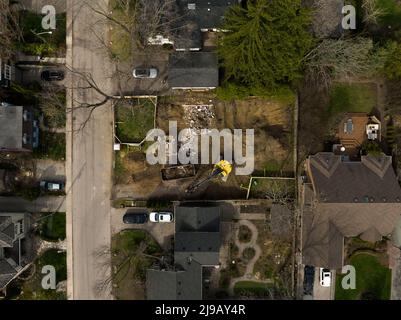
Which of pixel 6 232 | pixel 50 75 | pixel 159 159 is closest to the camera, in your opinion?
pixel 6 232

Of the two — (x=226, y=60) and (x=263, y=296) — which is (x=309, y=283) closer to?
(x=263, y=296)

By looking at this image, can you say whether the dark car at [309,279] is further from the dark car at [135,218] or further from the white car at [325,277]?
the dark car at [135,218]

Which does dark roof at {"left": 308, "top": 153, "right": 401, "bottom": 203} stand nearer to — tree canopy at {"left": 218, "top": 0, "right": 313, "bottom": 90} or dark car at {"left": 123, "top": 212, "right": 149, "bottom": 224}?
tree canopy at {"left": 218, "top": 0, "right": 313, "bottom": 90}

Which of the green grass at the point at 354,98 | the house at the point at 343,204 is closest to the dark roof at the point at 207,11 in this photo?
the green grass at the point at 354,98

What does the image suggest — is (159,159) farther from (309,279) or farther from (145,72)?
(309,279)

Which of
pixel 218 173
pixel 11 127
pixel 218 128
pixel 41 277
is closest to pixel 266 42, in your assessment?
pixel 218 128

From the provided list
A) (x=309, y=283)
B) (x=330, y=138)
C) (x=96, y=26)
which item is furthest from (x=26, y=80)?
(x=309, y=283)
